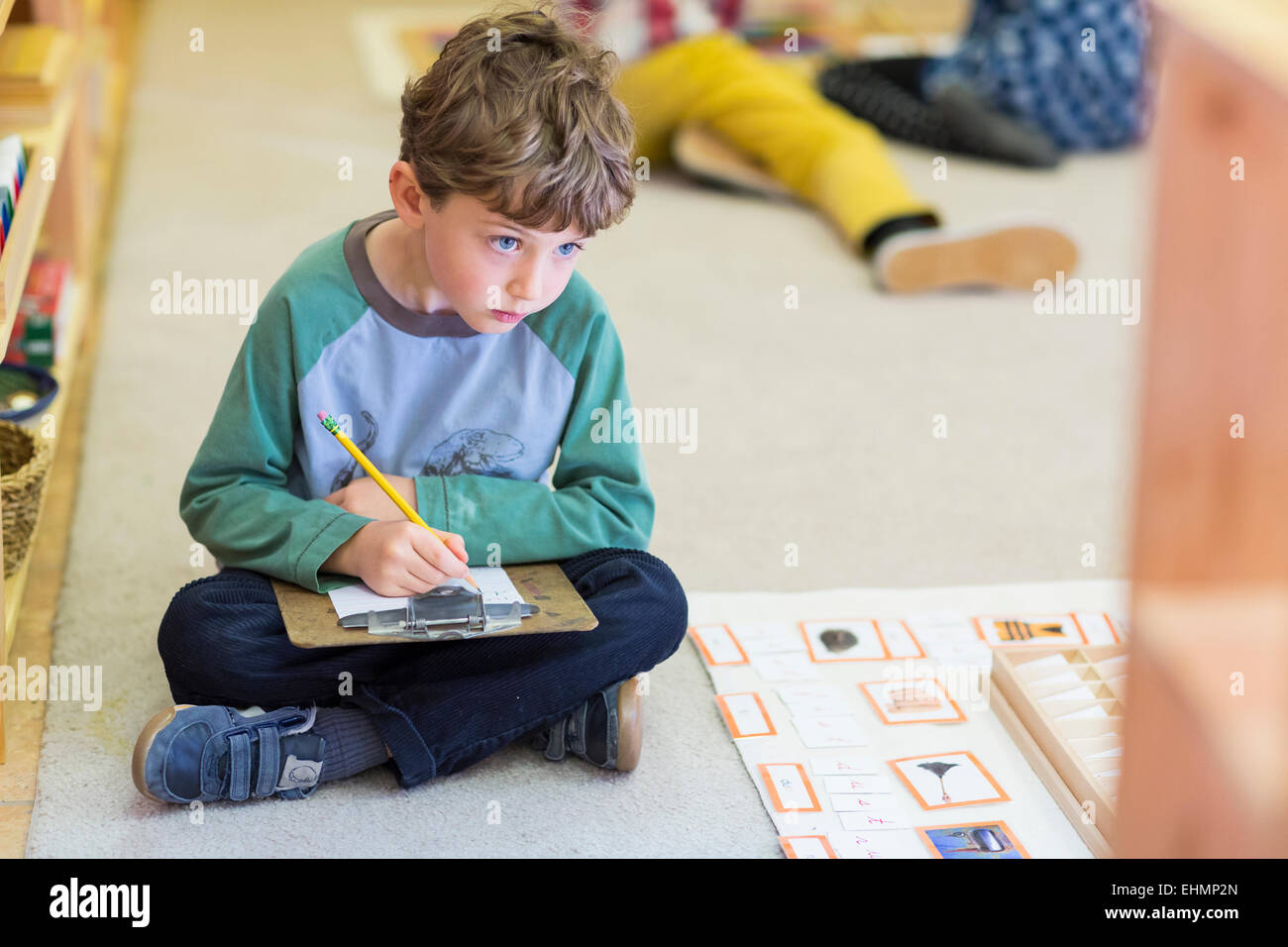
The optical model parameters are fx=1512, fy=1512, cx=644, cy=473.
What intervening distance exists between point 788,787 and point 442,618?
1.04 ft

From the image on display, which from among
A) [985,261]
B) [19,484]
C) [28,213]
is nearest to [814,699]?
[19,484]

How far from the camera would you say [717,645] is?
142 centimetres

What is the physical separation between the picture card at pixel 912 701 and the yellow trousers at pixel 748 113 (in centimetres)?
130

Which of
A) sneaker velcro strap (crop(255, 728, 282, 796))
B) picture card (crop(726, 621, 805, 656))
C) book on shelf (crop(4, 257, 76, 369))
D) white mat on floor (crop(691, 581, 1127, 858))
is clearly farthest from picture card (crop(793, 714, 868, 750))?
book on shelf (crop(4, 257, 76, 369))

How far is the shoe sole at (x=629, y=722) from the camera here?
1.20 metres

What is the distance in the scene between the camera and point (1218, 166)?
2.01 feet

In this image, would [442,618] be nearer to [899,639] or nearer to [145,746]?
[145,746]

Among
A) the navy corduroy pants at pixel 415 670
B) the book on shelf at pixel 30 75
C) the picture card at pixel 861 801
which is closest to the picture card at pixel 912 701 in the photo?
the picture card at pixel 861 801

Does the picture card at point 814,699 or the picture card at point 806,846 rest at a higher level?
the picture card at point 814,699

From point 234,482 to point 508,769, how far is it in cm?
32

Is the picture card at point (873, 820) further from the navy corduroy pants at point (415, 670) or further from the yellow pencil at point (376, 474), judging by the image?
the yellow pencil at point (376, 474)

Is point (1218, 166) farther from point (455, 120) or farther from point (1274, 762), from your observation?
point (455, 120)

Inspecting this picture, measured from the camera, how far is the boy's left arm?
1.23m
